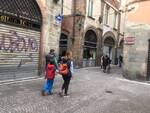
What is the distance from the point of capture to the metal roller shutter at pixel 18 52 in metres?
11.1

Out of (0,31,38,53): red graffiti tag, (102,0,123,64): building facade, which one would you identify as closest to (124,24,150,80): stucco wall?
(0,31,38,53): red graffiti tag

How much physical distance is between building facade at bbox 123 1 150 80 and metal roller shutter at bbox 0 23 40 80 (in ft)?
19.3

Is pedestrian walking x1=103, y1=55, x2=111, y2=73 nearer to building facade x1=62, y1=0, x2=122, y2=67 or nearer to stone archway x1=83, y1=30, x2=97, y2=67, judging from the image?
building facade x1=62, y1=0, x2=122, y2=67

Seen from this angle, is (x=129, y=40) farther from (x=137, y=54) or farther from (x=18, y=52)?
(x=18, y=52)

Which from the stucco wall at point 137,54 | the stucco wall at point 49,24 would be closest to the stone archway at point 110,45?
the stucco wall at point 137,54

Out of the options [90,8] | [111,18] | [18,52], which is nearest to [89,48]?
[90,8]

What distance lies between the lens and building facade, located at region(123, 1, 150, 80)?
15147mm

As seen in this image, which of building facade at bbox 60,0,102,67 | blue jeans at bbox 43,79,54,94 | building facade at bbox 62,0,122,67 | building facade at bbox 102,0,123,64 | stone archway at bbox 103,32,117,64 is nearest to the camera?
blue jeans at bbox 43,79,54,94

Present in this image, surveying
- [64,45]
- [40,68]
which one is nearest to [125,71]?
[40,68]

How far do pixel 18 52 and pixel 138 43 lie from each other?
7.27 meters

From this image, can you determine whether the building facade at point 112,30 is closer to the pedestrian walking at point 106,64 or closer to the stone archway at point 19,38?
the pedestrian walking at point 106,64

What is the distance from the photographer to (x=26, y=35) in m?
12.5

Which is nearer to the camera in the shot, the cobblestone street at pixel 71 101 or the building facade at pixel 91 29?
the cobblestone street at pixel 71 101

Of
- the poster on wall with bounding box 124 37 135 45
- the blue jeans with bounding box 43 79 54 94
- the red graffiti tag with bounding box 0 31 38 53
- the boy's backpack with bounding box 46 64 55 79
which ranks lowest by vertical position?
the blue jeans with bounding box 43 79 54 94
